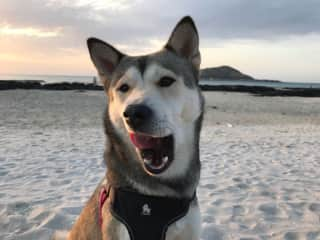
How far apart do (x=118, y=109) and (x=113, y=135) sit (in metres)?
0.23

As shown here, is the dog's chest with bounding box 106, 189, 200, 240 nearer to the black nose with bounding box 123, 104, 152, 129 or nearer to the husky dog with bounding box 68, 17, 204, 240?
the husky dog with bounding box 68, 17, 204, 240

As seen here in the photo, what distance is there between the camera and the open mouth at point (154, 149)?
9.89ft

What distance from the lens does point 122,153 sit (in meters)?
3.23

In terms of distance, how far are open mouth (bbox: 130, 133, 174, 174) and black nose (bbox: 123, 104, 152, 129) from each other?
0.15 meters

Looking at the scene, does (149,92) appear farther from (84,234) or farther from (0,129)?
(0,129)

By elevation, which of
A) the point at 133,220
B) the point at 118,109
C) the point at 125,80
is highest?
the point at 125,80

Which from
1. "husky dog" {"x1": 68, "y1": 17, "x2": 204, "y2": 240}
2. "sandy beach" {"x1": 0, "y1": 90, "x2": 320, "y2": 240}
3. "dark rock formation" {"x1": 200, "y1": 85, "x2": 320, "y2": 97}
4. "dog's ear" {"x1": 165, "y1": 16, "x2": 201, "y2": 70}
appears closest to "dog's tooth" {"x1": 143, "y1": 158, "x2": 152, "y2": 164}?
"husky dog" {"x1": 68, "y1": 17, "x2": 204, "y2": 240}

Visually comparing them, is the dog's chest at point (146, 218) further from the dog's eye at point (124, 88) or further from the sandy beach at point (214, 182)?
the sandy beach at point (214, 182)

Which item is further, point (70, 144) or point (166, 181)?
point (70, 144)

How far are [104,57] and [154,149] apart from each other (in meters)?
1.13

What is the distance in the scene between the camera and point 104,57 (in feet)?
12.1

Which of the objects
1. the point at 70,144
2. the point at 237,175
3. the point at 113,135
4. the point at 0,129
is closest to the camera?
the point at 113,135

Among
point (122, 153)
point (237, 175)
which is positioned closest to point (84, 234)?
point (122, 153)

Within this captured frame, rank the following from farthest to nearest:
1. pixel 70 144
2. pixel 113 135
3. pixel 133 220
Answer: pixel 70 144 → pixel 113 135 → pixel 133 220
